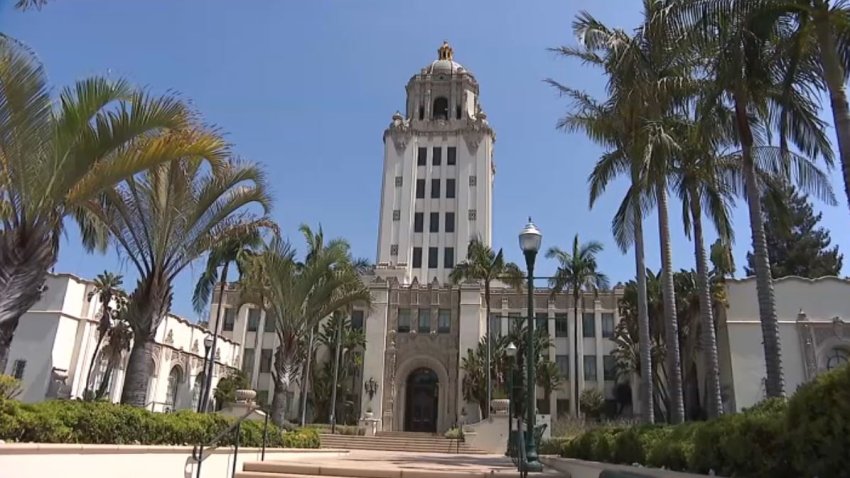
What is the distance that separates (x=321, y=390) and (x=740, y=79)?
115ft

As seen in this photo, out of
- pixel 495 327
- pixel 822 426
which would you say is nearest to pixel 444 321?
pixel 495 327

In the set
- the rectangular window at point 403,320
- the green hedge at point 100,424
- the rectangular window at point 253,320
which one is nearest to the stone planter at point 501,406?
the rectangular window at point 403,320

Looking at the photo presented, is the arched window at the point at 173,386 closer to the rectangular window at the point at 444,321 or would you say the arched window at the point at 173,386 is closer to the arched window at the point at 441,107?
the rectangular window at the point at 444,321

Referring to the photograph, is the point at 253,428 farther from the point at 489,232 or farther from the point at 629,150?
the point at 489,232

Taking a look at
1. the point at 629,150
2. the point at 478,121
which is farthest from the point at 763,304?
the point at 478,121

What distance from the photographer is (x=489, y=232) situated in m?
50.9

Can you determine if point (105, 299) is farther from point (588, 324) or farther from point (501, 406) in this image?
point (588, 324)

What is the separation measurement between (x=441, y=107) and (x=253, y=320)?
25788 mm

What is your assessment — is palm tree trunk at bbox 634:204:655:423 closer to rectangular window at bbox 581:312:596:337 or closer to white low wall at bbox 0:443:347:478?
white low wall at bbox 0:443:347:478

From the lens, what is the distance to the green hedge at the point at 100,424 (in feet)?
23.9

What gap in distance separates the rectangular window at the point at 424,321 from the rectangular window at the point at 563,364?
371 inches

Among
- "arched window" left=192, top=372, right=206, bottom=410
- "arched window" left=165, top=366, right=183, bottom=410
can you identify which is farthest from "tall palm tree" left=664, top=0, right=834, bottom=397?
"arched window" left=192, top=372, right=206, bottom=410

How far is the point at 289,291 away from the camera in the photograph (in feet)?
61.3

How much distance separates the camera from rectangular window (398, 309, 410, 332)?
43.3m
